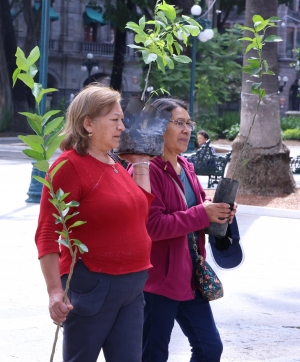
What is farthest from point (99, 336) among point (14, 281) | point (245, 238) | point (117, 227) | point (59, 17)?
point (59, 17)

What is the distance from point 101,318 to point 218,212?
863 millimetres

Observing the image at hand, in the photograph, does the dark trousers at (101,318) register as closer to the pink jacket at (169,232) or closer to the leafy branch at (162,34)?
the pink jacket at (169,232)

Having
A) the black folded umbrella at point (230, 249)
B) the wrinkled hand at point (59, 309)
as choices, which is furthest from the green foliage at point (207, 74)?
the wrinkled hand at point (59, 309)

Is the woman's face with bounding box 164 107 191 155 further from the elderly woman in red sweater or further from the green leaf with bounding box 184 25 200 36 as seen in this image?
the elderly woman in red sweater

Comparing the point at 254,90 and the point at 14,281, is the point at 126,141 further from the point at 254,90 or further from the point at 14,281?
the point at 14,281

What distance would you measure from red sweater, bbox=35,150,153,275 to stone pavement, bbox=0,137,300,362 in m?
2.35

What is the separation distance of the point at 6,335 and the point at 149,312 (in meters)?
2.32

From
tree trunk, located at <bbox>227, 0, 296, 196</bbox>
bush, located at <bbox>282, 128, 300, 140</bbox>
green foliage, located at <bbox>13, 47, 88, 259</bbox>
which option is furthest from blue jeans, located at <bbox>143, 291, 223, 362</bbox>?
bush, located at <bbox>282, 128, 300, 140</bbox>

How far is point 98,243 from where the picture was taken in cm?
336

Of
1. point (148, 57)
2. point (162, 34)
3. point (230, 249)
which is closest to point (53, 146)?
point (148, 57)

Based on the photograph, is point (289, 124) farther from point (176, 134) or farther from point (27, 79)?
point (27, 79)

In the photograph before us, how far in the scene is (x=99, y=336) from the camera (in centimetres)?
341

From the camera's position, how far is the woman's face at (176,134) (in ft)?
13.5

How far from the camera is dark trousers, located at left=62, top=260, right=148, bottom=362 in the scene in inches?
133
